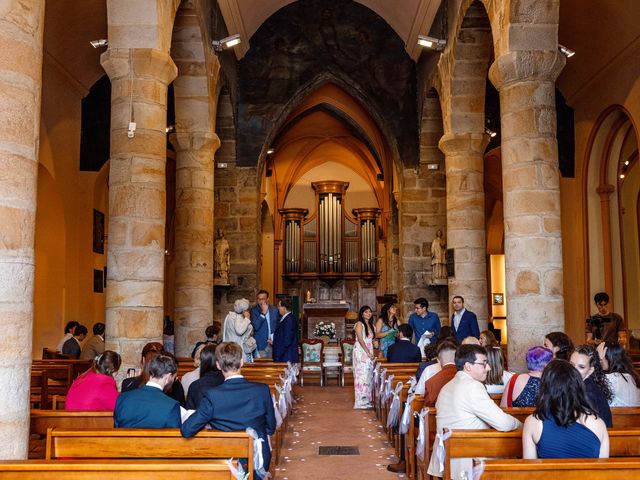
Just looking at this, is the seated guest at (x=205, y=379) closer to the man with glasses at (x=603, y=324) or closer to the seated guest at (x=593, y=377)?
the seated guest at (x=593, y=377)

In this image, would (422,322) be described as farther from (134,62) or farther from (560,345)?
(134,62)

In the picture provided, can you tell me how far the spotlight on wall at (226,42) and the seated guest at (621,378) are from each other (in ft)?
27.2

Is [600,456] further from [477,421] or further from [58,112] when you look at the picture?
[58,112]

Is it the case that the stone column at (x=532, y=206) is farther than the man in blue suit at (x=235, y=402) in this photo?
Yes

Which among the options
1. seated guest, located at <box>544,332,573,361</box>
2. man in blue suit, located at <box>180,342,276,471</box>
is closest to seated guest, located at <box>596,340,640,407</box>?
seated guest, located at <box>544,332,573,361</box>

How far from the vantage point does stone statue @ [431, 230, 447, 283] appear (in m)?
14.6

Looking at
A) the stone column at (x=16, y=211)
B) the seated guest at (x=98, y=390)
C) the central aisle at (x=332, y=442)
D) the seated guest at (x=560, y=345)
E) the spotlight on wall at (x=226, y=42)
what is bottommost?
the central aisle at (x=332, y=442)

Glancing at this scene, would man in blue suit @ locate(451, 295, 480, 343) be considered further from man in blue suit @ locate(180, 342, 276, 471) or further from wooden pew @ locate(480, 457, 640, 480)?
wooden pew @ locate(480, 457, 640, 480)

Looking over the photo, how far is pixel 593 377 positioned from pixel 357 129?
1637 centimetres

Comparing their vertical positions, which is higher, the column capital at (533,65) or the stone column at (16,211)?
the column capital at (533,65)

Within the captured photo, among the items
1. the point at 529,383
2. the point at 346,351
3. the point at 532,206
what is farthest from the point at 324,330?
the point at 529,383

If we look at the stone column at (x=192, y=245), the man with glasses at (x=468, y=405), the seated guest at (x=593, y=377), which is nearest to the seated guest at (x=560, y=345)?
the seated guest at (x=593, y=377)

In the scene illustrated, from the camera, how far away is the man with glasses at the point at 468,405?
4.08 m

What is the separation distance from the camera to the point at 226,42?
11742 mm
